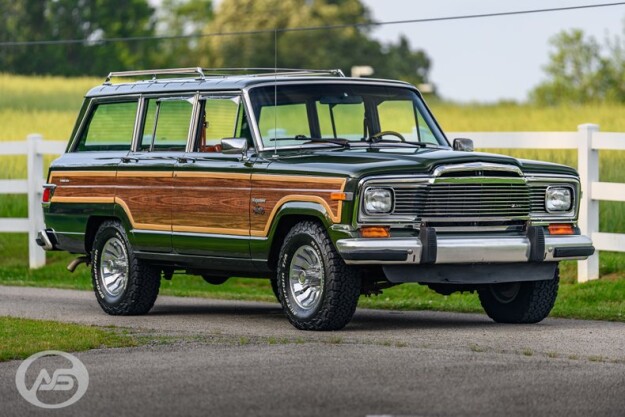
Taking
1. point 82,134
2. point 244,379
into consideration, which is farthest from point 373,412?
point 82,134

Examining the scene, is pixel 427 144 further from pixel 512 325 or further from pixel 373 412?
pixel 373 412

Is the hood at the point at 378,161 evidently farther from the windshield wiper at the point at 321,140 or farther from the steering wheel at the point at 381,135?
the steering wheel at the point at 381,135

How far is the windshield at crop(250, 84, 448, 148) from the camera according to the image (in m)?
14.2

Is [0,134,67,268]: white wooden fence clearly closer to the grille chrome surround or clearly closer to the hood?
the hood

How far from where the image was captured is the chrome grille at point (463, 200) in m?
12.9

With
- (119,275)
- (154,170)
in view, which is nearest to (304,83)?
(154,170)

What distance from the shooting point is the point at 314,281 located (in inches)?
523

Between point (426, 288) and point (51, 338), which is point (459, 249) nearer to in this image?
point (51, 338)

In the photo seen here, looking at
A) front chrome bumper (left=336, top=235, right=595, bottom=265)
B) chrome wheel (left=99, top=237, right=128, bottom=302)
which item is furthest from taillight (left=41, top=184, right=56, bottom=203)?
front chrome bumper (left=336, top=235, right=595, bottom=265)

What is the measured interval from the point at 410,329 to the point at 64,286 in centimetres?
761

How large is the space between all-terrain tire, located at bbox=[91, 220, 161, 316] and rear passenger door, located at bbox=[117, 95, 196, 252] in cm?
28

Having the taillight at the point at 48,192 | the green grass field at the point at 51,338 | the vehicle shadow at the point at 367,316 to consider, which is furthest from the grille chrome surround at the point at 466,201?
the taillight at the point at 48,192

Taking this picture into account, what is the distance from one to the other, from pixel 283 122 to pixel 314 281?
5.40 ft

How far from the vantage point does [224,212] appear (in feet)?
46.5
